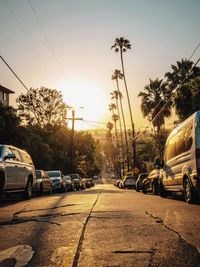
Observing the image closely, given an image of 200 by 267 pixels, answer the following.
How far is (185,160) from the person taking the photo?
12969 millimetres

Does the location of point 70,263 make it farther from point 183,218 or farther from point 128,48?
point 128,48

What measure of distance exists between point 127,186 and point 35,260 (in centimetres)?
4121

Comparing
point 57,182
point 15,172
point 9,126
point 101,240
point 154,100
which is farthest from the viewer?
point 154,100

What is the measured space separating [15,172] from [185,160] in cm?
650

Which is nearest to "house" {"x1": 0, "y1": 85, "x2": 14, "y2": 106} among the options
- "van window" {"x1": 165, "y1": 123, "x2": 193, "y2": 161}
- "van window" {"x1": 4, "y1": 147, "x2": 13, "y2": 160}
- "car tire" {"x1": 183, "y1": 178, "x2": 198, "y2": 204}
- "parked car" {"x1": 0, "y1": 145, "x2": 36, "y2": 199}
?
"parked car" {"x1": 0, "y1": 145, "x2": 36, "y2": 199}

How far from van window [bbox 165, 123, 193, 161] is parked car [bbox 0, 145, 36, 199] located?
5756 millimetres

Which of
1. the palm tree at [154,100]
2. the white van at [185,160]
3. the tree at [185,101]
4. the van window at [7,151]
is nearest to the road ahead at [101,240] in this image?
the white van at [185,160]

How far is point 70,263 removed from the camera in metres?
4.48

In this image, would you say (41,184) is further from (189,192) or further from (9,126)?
(9,126)

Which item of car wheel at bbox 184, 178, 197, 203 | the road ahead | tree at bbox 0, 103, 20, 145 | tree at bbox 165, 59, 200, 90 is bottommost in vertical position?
the road ahead

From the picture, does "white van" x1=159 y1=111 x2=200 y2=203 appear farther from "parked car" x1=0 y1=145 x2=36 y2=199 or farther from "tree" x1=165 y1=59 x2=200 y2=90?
"tree" x1=165 y1=59 x2=200 y2=90

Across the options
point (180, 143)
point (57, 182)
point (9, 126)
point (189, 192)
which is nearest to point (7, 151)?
point (180, 143)

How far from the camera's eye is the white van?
38.4ft

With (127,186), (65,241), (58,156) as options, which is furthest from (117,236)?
(58,156)
